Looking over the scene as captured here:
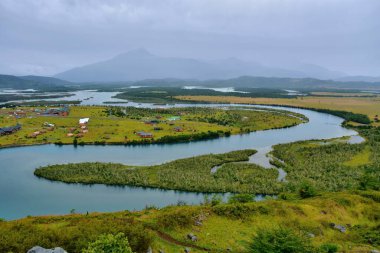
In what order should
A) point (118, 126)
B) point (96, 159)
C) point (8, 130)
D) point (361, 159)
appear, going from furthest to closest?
point (118, 126)
point (8, 130)
point (96, 159)
point (361, 159)

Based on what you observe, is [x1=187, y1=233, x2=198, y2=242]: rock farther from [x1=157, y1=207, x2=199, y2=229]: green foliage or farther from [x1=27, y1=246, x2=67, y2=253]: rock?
[x1=27, y1=246, x2=67, y2=253]: rock

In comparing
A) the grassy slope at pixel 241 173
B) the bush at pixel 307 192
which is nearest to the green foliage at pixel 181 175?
the grassy slope at pixel 241 173

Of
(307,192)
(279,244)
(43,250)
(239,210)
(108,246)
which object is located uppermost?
(108,246)

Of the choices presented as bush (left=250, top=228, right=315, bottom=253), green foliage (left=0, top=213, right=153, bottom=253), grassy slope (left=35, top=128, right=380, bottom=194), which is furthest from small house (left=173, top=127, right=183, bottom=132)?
bush (left=250, top=228, right=315, bottom=253)

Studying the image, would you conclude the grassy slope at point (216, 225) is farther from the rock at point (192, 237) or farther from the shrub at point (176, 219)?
the rock at point (192, 237)

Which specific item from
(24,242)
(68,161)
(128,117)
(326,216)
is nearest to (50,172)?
(68,161)

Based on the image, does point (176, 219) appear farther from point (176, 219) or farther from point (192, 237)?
point (192, 237)

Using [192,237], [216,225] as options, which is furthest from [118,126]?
[192,237]
